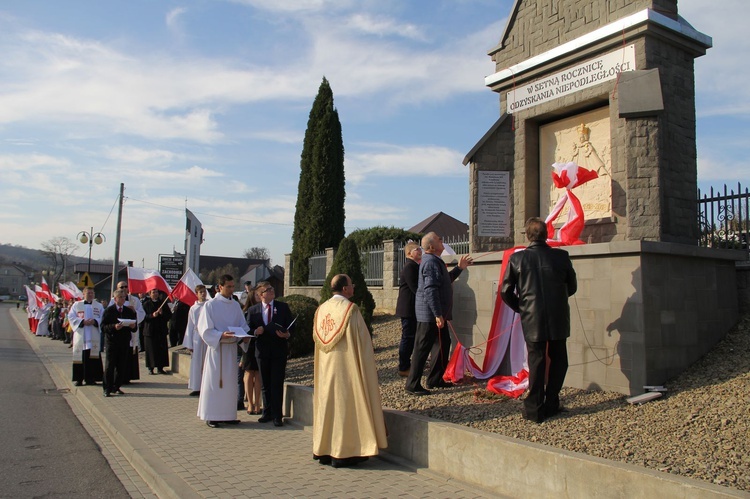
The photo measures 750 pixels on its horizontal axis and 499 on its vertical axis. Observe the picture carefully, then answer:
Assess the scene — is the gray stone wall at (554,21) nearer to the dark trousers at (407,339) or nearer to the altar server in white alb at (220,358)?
the dark trousers at (407,339)

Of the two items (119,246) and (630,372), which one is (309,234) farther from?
(630,372)

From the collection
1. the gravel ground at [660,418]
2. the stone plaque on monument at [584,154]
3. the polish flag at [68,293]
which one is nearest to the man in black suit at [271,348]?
the gravel ground at [660,418]

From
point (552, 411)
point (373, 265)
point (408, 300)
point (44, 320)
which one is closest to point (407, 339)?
point (408, 300)

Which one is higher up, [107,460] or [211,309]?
[211,309]

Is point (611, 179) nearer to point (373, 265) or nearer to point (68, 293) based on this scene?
point (373, 265)

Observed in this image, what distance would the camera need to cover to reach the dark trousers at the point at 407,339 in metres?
8.38

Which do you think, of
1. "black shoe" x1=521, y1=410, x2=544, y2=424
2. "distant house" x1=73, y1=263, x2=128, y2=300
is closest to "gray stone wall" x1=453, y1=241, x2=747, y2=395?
"black shoe" x1=521, y1=410, x2=544, y2=424

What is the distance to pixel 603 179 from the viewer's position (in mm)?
9859

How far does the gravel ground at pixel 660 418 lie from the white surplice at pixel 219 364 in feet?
6.89

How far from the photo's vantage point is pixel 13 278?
16412cm

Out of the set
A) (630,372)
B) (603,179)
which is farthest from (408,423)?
(603,179)

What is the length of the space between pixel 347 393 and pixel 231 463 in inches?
56.7

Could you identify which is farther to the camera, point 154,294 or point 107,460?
point 154,294

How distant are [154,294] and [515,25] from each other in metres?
9.68
